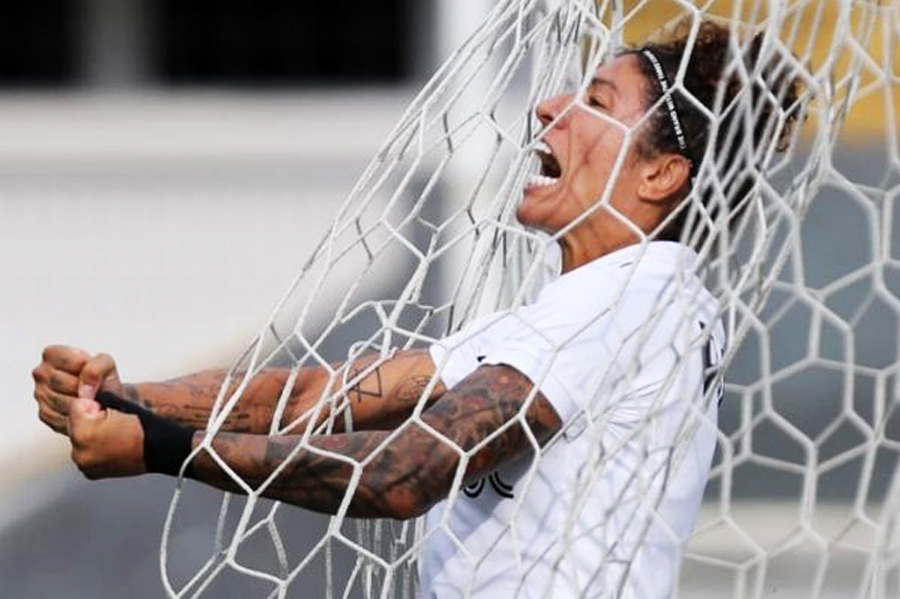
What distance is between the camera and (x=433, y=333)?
298 cm

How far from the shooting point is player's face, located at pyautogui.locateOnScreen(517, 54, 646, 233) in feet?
5.53

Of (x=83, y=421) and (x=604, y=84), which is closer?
(x=83, y=421)

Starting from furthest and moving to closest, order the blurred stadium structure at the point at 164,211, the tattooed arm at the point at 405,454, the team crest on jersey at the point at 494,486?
the blurred stadium structure at the point at 164,211 → the team crest on jersey at the point at 494,486 → the tattooed arm at the point at 405,454

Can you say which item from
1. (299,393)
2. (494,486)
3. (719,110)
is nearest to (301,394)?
(299,393)

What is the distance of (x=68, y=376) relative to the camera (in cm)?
162

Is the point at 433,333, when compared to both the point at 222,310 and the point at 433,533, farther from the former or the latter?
the point at 222,310

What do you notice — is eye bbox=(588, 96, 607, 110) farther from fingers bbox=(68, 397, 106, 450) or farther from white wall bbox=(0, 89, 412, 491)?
white wall bbox=(0, 89, 412, 491)

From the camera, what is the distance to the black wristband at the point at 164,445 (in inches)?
61.2

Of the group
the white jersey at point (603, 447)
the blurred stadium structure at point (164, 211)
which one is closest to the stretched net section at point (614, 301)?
the white jersey at point (603, 447)

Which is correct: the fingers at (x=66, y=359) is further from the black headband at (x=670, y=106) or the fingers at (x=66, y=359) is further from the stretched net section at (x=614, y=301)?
the black headband at (x=670, y=106)

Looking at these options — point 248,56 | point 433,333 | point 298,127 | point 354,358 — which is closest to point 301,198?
point 298,127

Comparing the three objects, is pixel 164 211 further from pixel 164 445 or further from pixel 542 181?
pixel 164 445

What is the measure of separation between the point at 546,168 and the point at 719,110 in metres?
0.21

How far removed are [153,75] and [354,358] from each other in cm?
391
